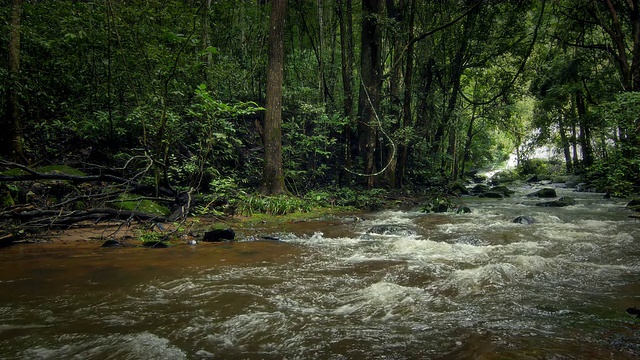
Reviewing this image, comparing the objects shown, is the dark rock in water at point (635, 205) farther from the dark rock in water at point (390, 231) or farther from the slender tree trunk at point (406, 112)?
the dark rock in water at point (390, 231)

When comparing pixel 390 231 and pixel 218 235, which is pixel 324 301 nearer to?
pixel 218 235

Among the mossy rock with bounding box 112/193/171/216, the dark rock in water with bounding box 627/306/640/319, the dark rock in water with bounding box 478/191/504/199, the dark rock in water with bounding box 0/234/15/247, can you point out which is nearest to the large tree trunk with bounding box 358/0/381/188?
the dark rock in water with bounding box 478/191/504/199

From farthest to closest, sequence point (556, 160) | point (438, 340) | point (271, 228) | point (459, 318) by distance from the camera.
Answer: point (556, 160)
point (271, 228)
point (459, 318)
point (438, 340)

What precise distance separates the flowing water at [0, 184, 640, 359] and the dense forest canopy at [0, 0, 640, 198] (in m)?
2.71

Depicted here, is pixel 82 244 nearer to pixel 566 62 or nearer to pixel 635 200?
pixel 635 200

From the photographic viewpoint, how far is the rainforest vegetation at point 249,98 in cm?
709

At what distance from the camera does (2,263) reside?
420 cm

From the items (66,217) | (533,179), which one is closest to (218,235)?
(66,217)

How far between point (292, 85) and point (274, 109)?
4744mm

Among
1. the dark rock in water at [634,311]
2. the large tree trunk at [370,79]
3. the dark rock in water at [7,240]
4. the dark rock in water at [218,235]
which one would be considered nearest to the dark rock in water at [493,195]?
the large tree trunk at [370,79]

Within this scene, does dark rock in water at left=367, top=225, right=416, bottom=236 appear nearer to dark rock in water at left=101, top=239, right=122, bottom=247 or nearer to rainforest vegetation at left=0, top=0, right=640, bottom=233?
rainforest vegetation at left=0, top=0, right=640, bottom=233

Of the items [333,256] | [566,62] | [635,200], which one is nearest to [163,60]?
[333,256]

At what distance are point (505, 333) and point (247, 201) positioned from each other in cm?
699

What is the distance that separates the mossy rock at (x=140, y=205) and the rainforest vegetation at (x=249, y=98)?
58 millimetres
